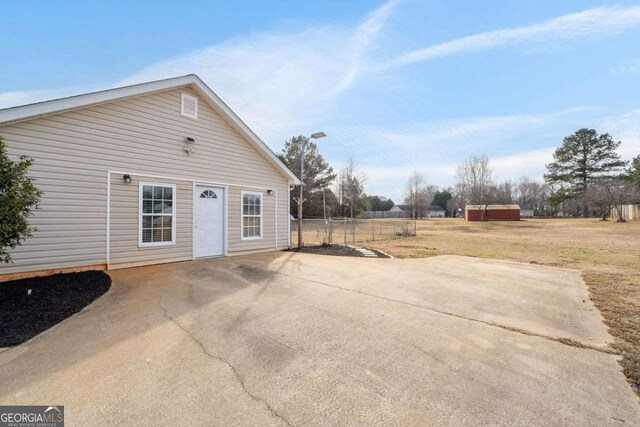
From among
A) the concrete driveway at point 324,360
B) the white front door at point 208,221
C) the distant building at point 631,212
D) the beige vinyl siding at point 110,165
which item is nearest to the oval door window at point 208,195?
the white front door at point 208,221

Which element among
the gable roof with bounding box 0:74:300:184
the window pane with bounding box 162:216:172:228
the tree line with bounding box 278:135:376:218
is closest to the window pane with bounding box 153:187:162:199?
the window pane with bounding box 162:216:172:228

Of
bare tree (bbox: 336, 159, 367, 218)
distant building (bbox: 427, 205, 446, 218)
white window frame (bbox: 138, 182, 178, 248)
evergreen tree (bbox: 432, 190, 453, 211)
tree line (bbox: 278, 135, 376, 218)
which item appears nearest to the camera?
white window frame (bbox: 138, 182, 178, 248)

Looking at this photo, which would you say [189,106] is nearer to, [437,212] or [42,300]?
[42,300]

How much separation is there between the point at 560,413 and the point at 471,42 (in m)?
10.8

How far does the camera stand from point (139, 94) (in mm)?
7520

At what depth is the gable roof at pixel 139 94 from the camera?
5898 mm

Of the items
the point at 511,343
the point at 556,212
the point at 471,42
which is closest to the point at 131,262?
the point at 511,343

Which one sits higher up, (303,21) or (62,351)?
(303,21)

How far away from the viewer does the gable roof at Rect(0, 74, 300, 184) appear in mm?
5898

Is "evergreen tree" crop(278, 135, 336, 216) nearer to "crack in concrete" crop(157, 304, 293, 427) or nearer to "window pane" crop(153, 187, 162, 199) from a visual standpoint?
"window pane" crop(153, 187, 162, 199)

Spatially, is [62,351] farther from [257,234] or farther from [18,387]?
[257,234]

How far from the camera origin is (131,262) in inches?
294

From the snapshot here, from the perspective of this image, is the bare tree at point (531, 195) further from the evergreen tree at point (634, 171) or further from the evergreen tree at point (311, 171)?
the evergreen tree at point (311, 171)

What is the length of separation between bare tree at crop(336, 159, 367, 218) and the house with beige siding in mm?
36423
